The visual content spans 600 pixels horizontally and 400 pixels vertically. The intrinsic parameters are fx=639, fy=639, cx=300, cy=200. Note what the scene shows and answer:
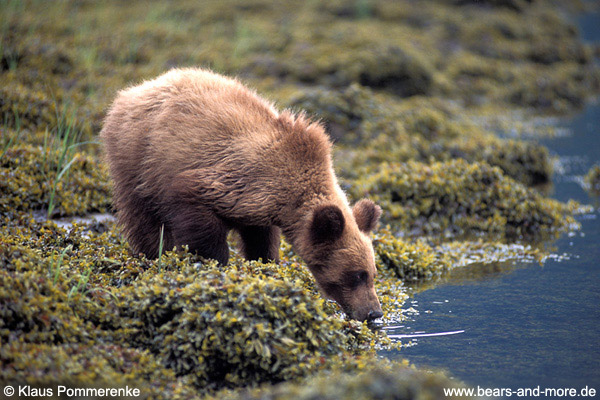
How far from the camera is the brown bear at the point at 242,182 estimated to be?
6012 mm

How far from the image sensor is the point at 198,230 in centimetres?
602

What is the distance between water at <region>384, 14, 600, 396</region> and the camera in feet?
17.9

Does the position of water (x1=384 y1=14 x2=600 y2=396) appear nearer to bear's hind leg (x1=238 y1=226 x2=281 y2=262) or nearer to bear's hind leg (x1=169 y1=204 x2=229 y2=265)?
bear's hind leg (x1=238 y1=226 x2=281 y2=262)

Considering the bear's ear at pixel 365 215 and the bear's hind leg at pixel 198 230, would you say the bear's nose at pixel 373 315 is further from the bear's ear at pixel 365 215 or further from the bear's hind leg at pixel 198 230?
the bear's hind leg at pixel 198 230

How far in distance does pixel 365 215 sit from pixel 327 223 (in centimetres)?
70

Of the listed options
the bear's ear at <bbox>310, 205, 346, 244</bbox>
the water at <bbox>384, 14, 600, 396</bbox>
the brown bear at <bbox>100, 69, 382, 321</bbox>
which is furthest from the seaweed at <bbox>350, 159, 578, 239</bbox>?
the bear's ear at <bbox>310, 205, 346, 244</bbox>

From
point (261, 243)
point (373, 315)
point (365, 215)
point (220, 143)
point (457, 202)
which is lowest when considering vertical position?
point (457, 202)

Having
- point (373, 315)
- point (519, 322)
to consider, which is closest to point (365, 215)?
point (373, 315)

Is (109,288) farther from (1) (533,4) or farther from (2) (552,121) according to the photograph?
(1) (533,4)

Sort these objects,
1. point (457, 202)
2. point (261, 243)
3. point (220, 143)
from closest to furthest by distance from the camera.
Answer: point (220, 143)
point (261, 243)
point (457, 202)

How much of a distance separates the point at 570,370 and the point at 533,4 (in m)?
30.8

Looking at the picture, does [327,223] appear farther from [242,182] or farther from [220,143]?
[220,143]

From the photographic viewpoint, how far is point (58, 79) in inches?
502

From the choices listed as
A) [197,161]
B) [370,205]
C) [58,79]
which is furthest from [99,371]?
[58,79]
